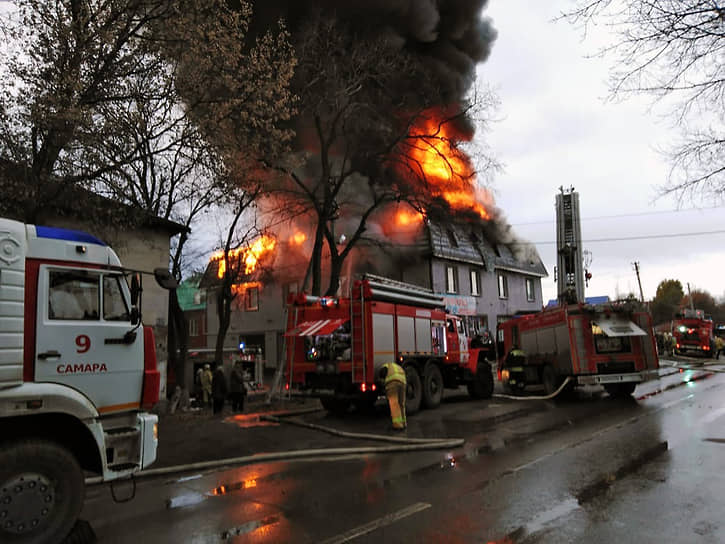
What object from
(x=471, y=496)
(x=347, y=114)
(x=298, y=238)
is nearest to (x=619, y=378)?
(x=471, y=496)

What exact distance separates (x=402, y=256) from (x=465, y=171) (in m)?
8.94

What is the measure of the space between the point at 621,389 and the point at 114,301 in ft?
42.9

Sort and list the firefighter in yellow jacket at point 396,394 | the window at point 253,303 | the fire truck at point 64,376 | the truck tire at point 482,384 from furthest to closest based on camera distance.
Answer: the window at point 253,303 → the truck tire at point 482,384 → the firefighter in yellow jacket at point 396,394 → the fire truck at point 64,376

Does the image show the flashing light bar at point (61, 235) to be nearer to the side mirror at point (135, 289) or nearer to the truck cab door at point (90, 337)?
the truck cab door at point (90, 337)

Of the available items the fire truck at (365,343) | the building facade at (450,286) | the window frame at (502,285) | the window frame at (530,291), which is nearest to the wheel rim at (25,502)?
the fire truck at (365,343)

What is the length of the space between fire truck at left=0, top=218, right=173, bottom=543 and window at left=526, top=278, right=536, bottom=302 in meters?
32.6

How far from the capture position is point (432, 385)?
1260 centimetres

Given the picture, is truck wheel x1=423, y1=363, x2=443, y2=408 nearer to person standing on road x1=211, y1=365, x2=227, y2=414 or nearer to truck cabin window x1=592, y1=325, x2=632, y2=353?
truck cabin window x1=592, y1=325, x2=632, y2=353

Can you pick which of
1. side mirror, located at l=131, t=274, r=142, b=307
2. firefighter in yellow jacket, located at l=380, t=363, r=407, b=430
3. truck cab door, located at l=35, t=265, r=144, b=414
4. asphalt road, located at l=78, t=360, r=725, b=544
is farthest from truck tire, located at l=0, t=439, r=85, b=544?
firefighter in yellow jacket, located at l=380, t=363, r=407, b=430

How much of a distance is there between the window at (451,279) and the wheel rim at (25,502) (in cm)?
2502

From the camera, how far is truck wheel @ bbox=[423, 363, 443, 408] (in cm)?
1223

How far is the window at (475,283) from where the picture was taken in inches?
1187

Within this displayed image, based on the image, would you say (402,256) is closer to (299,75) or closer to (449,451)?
(299,75)

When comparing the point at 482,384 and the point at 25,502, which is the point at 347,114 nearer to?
the point at 482,384
